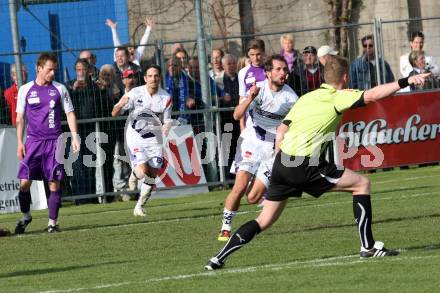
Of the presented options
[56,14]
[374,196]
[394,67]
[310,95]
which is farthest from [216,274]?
[394,67]

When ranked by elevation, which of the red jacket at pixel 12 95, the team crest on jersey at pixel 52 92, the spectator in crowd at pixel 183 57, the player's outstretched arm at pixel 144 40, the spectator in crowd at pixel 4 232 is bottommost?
A: the spectator in crowd at pixel 4 232

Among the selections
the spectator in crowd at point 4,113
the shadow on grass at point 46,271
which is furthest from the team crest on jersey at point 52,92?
the spectator in crowd at point 4,113

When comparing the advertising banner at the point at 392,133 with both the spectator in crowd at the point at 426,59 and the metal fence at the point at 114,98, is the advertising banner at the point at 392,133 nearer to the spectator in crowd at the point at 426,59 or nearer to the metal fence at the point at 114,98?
the spectator in crowd at the point at 426,59

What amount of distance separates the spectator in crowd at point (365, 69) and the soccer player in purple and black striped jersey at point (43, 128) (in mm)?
7452

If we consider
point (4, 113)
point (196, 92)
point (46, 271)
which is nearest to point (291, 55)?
point (196, 92)

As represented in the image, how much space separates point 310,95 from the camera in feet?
34.8

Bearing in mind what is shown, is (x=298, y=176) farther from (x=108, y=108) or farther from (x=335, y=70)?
(x=108, y=108)

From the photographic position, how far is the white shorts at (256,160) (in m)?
14.0

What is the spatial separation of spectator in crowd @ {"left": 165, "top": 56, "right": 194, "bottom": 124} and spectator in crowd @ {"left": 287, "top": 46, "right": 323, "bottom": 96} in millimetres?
1874

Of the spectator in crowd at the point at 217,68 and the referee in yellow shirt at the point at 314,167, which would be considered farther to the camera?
the spectator in crowd at the point at 217,68

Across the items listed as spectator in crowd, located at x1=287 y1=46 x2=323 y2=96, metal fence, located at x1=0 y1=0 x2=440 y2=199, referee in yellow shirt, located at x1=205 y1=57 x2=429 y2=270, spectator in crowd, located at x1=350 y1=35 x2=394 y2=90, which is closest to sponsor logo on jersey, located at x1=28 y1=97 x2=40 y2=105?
metal fence, located at x1=0 y1=0 x2=440 y2=199

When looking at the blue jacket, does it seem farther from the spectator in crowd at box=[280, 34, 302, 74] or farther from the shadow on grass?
the shadow on grass

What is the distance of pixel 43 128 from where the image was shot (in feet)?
50.9

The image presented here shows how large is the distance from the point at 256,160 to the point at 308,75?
725 centimetres
